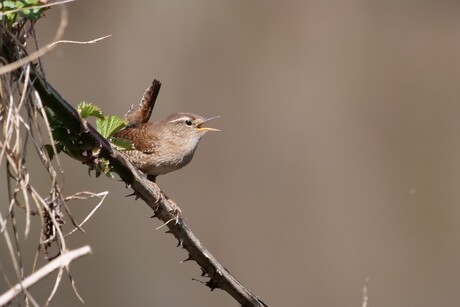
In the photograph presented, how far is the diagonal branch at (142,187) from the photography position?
1.51m

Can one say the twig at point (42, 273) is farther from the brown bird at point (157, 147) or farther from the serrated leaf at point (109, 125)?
the brown bird at point (157, 147)

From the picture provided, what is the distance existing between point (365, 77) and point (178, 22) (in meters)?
1.24

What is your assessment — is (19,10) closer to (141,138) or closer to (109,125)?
(109,125)

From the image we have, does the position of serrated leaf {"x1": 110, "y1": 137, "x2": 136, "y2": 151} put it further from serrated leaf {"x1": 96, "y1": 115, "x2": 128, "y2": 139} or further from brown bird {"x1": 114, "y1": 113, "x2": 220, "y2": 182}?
brown bird {"x1": 114, "y1": 113, "x2": 220, "y2": 182}

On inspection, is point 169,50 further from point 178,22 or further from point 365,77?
point 365,77

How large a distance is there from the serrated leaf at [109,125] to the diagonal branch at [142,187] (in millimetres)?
88

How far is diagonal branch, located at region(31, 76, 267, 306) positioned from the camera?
4.95ft

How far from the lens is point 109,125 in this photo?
1.71m

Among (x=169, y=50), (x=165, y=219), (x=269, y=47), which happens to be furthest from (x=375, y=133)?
(x=165, y=219)

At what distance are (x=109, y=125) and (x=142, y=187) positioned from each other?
16 centimetres

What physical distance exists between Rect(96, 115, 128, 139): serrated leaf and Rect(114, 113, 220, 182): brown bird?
1251mm

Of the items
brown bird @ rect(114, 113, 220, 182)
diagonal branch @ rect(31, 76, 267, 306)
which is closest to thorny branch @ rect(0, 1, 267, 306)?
diagonal branch @ rect(31, 76, 267, 306)

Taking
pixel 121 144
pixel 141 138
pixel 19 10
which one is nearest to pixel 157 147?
pixel 141 138

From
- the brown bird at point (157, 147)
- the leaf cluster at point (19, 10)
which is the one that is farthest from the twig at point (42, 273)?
the brown bird at point (157, 147)
